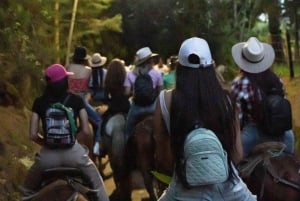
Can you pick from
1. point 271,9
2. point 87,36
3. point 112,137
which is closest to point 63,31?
point 87,36

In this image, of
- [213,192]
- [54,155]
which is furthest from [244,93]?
Answer: [213,192]

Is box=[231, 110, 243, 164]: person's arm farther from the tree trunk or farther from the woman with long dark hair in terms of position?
the tree trunk

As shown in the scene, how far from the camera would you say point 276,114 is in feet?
23.0

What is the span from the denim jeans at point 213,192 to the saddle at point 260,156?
2.09 m

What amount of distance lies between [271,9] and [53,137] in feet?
47.8

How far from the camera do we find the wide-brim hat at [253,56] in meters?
7.21

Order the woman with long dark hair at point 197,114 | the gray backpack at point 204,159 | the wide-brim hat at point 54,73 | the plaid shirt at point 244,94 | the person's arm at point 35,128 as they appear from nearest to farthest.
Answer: the gray backpack at point 204,159, the woman with long dark hair at point 197,114, the wide-brim hat at point 54,73, the person's arm at point 35,128, the plaid shirt at point 244,94

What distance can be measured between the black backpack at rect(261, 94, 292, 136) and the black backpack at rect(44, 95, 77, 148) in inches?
79.3

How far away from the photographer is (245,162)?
6.81 m

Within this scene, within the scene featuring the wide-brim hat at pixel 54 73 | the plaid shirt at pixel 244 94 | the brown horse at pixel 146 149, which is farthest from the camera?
the brown horse at pixel 146 149

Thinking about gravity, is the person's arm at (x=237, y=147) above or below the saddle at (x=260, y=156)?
above

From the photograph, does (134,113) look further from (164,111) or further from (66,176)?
(164,111)

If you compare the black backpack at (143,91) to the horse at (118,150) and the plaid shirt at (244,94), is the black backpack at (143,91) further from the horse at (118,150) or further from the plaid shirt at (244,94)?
the plaid shirt at (244,94)

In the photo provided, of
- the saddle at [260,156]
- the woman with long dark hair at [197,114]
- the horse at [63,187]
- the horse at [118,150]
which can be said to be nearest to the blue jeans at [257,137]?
the saddle at [260,156]
